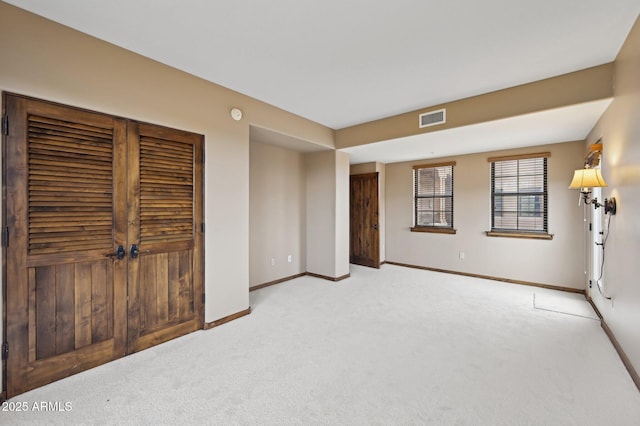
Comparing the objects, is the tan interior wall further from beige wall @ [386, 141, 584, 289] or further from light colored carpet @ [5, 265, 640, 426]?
light colored carpet @ [5, 265, 640, 426]

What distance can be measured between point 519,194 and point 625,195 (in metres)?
2.63

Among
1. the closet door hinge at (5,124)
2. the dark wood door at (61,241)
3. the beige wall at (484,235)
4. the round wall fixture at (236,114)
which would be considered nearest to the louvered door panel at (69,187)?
the dark wood door at (61,241)

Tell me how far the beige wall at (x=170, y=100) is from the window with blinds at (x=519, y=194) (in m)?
3.70

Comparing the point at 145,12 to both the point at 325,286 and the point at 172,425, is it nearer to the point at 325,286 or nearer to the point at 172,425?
the point at 172,425

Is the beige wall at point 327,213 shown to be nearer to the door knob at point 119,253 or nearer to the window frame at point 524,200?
the window frame at point 524,200

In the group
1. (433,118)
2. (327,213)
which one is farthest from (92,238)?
(433,118)

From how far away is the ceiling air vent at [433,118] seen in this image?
11.8ft

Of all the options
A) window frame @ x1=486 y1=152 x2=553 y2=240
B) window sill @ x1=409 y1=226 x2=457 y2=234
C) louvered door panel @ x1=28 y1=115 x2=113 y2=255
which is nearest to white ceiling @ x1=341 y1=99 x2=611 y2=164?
window frame @ x1=486 y1=152 x2=553 y2=240

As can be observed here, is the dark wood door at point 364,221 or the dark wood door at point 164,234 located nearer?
the dark wood door at point 164,234

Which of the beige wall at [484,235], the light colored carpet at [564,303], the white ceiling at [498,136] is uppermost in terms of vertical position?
the white ceiling at [498,136]

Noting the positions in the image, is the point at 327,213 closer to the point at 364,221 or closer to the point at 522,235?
the point at 364,221

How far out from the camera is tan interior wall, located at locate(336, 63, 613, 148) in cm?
269

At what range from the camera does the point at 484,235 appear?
5.10 metres

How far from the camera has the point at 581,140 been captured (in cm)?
422
